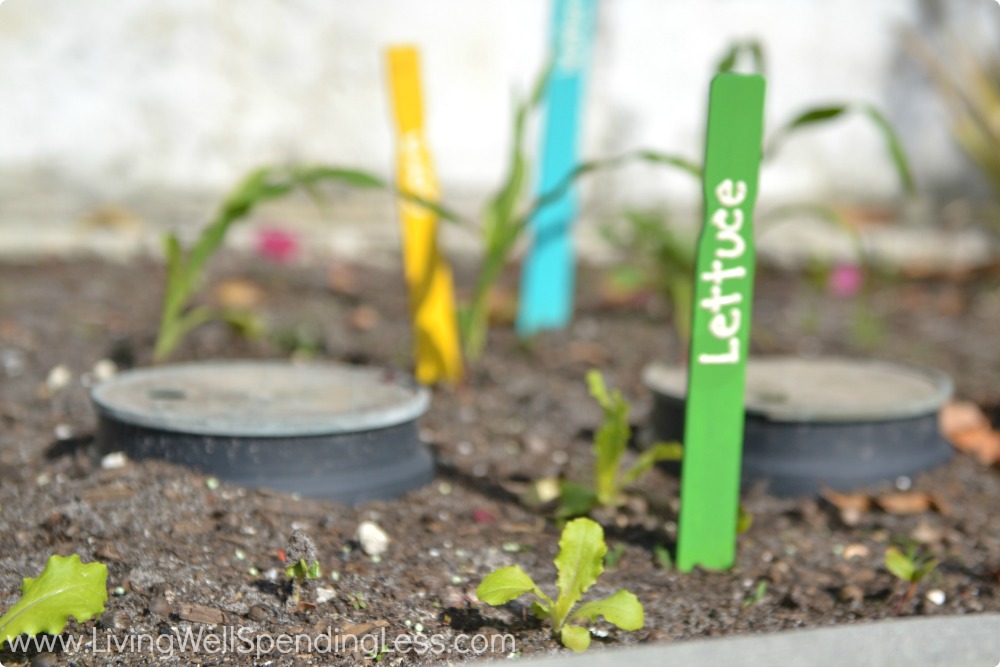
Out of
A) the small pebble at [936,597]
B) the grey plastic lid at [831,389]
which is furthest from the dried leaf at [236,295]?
the small pebble at [936,597]

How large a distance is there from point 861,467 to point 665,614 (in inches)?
28.5

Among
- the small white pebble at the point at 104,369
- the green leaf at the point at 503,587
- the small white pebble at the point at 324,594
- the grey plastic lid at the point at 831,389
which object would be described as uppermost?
the grey plastic lid at the point at 831,389

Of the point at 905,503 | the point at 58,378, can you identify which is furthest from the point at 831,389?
the point at 58,378

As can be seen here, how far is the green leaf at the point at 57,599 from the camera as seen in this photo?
4.75 ft

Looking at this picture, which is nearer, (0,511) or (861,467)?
(0,511)

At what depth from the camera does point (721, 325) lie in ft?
5.73

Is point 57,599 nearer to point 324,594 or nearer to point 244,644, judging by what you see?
point 244,644

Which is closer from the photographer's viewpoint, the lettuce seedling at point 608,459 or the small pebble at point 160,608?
the small pebble at point 160,608

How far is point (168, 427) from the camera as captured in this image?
1.89m

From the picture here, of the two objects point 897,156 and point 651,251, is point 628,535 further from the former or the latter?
point 651,251

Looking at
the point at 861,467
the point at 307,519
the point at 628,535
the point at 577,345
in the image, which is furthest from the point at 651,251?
the point at 307,519

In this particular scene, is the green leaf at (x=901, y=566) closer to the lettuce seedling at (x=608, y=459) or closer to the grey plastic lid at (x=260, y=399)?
the lettuce seedling at (x=608, y=459)

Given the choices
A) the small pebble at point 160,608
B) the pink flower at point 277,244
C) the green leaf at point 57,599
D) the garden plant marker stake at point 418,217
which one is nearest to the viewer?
the green leaf at point 57,599

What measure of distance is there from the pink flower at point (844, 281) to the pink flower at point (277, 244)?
175 centimetres
